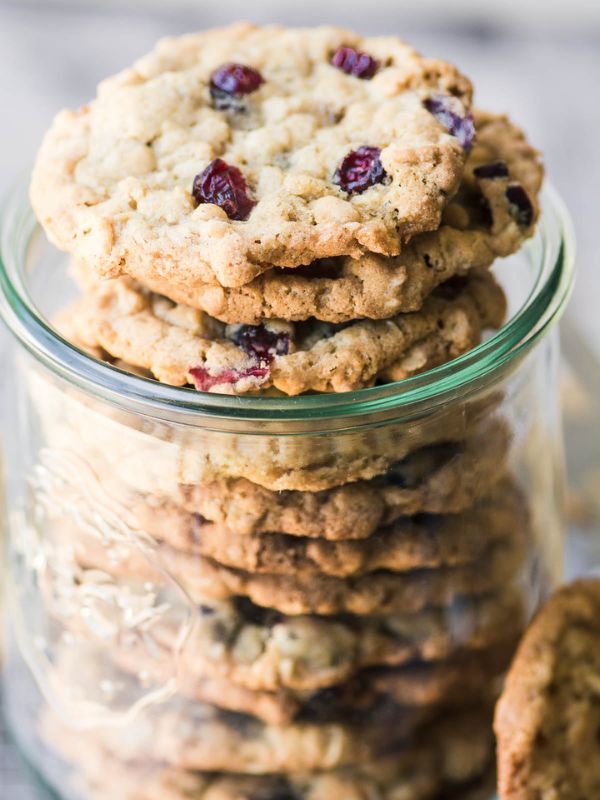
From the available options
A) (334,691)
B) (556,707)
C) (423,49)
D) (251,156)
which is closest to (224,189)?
(251,156)

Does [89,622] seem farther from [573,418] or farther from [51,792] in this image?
[573,418]

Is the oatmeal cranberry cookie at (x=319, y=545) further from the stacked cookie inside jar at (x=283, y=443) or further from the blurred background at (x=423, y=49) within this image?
the blurred background at (x=423, y=49)

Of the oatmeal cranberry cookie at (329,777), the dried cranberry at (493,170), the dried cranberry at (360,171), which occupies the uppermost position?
the dried cranberry at (360,171)

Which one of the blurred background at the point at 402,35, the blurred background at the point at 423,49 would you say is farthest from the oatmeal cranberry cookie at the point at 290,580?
the blurred background at the point at 402,35

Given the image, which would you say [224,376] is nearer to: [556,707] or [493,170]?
[493,170]

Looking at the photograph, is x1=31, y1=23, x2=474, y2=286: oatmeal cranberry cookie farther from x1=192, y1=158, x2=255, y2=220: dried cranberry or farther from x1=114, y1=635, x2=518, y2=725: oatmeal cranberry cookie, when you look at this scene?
x1=114, y1=635, x2=518, y2=725: oatmeal cranberry cookie

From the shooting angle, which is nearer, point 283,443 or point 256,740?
point 283,443

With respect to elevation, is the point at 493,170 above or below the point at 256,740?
above
